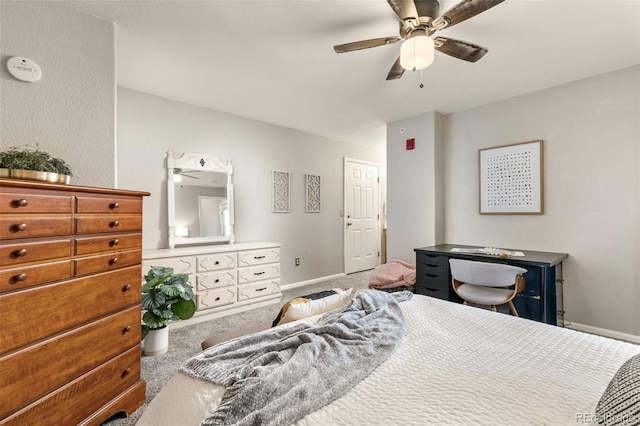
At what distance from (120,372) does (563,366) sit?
84.6 inches

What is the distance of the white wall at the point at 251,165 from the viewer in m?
3.20

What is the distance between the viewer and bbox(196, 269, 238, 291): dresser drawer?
10.4ft

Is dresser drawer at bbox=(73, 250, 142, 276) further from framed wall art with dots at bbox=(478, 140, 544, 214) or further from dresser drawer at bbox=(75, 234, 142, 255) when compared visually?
framed wall art with dots at bbox=(478, 140, 544, 214)

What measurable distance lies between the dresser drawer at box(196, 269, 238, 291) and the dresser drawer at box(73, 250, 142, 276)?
1456 mm

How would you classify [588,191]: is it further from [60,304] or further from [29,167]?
[29,167]

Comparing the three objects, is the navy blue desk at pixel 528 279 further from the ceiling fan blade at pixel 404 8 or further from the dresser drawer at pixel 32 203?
the dresser drawer at pixel 32 203

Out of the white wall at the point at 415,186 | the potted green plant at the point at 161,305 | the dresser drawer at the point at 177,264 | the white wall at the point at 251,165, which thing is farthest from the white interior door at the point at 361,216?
the potted green plant at the point at 161,305

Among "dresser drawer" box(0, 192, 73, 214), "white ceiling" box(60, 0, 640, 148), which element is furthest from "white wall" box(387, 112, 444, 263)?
"dresser drawer" box(0, 192, 73, 214)

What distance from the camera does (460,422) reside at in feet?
2.67

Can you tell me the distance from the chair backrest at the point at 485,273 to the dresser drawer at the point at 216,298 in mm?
2398

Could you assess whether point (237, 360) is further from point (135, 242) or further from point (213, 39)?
point (213, 39)

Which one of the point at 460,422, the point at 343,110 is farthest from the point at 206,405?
the point at 343,110

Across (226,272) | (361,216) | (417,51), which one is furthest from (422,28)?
(361,216)

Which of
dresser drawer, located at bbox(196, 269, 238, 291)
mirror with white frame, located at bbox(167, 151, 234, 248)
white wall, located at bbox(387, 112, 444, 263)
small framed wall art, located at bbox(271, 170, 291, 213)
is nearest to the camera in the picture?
dresser drawer, located at bbox(196, 269, 238, 291)
